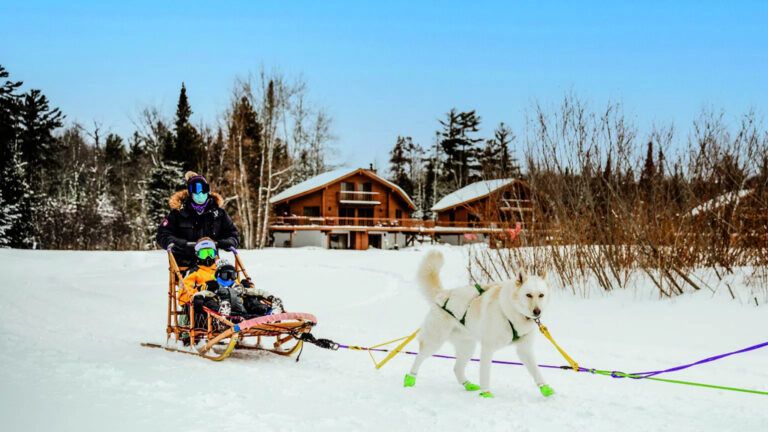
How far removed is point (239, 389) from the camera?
425 centimetres

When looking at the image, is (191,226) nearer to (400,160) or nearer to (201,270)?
(201,270)

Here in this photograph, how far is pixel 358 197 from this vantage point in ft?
127

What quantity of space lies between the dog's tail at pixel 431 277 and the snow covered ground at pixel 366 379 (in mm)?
777

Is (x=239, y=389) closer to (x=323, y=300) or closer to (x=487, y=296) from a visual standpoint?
(x=487, y=296)

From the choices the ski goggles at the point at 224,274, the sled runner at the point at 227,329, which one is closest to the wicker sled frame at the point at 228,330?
the sled runner at the point at 227,329

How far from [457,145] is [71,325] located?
46.4 meters

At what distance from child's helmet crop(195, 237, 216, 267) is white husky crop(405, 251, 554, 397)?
2.77 m

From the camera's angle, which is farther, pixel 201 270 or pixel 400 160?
pixel 400 160

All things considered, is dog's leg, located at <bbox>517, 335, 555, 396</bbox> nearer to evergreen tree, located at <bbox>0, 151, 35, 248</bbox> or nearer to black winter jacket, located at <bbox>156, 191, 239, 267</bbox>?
black winter jacket, located at <bbox>156, 191, 239, 267</bbox>

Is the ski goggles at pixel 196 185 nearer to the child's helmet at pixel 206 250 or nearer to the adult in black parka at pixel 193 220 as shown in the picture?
the adult in black parka at pixel 193 220

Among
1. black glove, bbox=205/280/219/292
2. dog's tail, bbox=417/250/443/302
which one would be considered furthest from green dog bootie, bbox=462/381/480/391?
black glove, bbox=205/280/219/292

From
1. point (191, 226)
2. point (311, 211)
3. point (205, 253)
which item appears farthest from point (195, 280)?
point (311, 211)

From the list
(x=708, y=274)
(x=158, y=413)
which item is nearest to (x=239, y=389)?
(x=158, y=413)

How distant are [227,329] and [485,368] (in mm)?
2634
